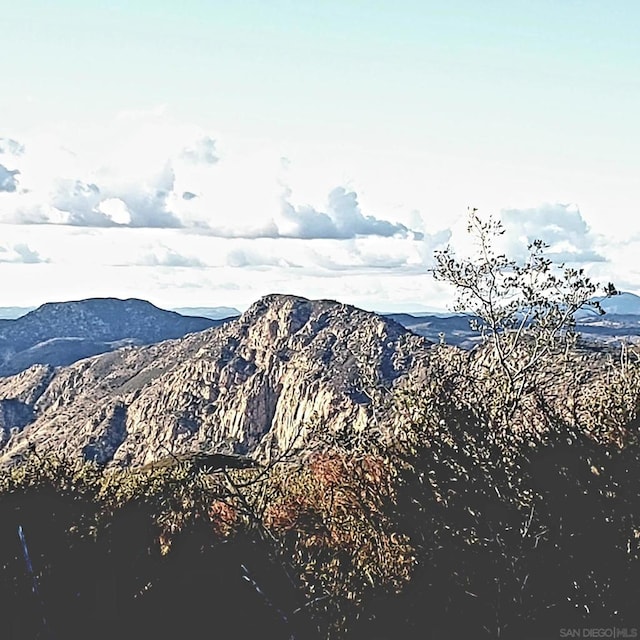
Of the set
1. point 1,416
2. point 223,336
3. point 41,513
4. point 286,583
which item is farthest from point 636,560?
point 1,416

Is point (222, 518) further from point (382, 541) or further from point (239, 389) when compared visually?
point (239, 389)

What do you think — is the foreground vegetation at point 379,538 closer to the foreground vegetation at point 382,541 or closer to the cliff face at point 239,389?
the foreground vegetation at point 382,541

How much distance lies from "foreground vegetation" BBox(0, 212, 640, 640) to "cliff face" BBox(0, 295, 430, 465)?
108 metres

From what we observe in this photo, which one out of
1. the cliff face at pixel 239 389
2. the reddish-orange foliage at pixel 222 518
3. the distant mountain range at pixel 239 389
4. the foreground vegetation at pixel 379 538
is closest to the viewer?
the foreground vegetation at pixel 379 538

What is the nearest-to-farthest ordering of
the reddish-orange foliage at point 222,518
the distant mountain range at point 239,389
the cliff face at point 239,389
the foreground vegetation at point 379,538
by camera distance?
the foreground vegetation at point 379,538 < the reddish-orange foliage at point 222,518 < the cliff face at point 239,389 < the distant mountain range at point 239,389

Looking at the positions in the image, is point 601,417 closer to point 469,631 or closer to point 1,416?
point 469,631

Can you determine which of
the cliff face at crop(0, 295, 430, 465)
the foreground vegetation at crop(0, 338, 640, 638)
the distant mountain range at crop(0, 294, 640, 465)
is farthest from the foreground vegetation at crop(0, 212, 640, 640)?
the cliff face at crop(0, 295, 430, 465)

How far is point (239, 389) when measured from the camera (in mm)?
168375

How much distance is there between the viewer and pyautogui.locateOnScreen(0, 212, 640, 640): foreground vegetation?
51.2ft

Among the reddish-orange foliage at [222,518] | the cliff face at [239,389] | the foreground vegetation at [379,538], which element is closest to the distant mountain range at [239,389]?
the cliff face at [239,389]

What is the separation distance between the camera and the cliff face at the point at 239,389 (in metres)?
145

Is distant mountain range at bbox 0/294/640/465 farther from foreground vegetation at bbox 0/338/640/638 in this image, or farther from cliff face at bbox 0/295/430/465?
foreground vegetation at bbox 0/338/640/638

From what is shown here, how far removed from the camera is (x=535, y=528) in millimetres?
16312

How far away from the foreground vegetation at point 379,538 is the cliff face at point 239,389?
108m
